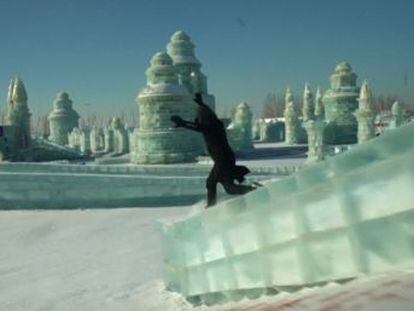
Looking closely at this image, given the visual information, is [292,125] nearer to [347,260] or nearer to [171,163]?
[171,163]

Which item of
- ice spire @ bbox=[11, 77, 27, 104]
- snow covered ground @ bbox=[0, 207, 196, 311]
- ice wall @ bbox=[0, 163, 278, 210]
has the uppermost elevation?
ice spire @ bbox=[11, 77, 27, 104]

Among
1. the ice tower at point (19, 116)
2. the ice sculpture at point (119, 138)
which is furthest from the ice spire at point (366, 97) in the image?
the ice tower at point (19, 116)

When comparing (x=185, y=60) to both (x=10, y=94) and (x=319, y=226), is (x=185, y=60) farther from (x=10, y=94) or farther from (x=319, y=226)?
(x=319, y=226)

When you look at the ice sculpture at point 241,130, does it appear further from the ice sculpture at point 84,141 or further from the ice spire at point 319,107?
the ice sculpture at point 84,141

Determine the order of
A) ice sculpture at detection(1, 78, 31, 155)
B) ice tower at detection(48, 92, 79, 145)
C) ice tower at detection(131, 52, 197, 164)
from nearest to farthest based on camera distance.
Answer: ice tower at detection(131, 52, 197, 164) → ice sculpture at detection(1, 78, 31, 155) → ice tower at detection(48, 92, 79, 145)

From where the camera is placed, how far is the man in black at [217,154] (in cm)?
579

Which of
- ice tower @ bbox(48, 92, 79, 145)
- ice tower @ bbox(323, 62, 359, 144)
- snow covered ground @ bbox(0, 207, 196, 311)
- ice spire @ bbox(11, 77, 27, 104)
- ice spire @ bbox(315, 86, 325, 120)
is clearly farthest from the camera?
ice tower @ bbox(48, 92, 79, 145)

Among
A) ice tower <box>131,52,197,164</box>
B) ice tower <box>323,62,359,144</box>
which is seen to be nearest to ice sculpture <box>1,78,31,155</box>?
ice tower <box>131,52,197,164</box>

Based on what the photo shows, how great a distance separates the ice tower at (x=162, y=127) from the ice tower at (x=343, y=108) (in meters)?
14.4

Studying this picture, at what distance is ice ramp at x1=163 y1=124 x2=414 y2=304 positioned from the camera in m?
3.20

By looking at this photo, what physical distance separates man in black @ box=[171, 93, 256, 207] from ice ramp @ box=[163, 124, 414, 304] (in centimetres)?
74

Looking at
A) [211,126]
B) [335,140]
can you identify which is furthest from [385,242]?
[335,140]

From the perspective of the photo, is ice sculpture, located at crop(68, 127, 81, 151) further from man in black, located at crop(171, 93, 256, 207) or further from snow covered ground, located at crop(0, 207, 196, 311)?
man in black, located at crop(171, 93, 256, 207)

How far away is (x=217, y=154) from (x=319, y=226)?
2.35 m
